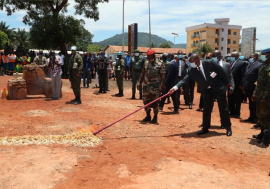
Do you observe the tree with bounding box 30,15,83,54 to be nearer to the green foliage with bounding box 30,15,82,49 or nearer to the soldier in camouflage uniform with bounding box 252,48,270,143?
the green foliage with bounding box 30,15,82,49

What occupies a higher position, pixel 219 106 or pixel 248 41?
pixel 248 41

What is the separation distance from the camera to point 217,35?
7294 cm

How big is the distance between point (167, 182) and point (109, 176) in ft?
2.69

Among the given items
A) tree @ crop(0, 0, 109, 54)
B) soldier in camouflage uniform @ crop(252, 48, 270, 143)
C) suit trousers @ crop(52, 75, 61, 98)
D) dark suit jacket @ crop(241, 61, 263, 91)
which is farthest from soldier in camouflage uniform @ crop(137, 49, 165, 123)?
tree @ crop(0, 0, 109, 54)

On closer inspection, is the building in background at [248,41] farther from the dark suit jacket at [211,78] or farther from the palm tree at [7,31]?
the palm tree at [7,31]

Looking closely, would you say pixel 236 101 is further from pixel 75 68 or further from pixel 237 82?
pixel 75 68

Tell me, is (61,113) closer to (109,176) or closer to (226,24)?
(109,176)

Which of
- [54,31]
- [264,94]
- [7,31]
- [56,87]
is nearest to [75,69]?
[56,87]

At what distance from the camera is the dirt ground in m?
3.72

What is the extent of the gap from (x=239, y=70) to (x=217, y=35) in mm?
68562

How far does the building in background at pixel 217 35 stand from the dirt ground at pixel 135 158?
68.0 m

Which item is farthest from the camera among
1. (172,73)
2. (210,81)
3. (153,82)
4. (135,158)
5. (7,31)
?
(7,31)

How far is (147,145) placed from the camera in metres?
5.38

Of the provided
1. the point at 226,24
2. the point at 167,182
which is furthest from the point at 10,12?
the point at 226,24
